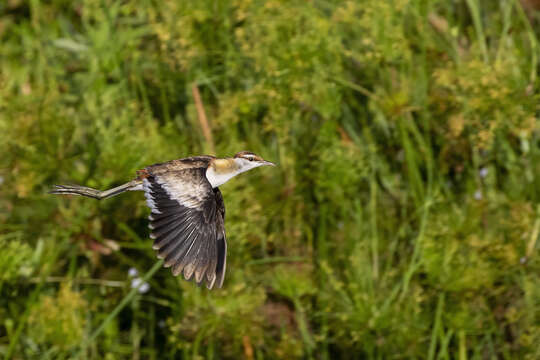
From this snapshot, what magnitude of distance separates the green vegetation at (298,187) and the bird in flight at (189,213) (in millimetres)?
963

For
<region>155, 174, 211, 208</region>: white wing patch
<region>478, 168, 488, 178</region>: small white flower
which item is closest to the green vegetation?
<region>478, 168, 488, 178</region>: small white flower

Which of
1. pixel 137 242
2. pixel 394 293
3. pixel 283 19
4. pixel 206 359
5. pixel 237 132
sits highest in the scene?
pixel 283 19

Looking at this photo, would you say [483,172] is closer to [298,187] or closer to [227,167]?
[298,187]

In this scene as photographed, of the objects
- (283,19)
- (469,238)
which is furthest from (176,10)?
(469,238)

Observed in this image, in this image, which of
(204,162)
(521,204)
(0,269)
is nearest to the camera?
(204,162)

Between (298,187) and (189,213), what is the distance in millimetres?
1407

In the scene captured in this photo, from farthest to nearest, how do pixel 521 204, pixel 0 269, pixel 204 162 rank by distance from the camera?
pixel 521 204 → pixel 0 269 → pixel 204 162

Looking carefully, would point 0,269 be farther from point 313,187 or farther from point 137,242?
point 313,187

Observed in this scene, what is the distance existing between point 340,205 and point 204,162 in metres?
1.44

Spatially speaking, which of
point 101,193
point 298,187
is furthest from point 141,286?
point 101,193

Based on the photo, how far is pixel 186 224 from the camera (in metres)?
2.58

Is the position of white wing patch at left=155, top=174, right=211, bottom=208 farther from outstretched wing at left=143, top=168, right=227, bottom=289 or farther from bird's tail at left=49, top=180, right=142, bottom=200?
bird's tail at left=49, top=180, right=142, bottom=200

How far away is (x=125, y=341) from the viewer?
12.9 ft

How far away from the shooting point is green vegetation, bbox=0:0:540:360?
368 cm
